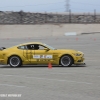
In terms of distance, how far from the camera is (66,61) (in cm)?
1684

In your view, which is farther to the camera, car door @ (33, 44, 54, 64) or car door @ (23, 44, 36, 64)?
car door @ (23, 44, 36, 64)

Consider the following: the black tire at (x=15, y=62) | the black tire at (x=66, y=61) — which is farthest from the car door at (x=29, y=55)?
the black tire at (x=66, y=61)

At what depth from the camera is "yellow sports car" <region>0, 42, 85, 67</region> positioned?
666 inches

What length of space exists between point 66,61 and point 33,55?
1694 mm

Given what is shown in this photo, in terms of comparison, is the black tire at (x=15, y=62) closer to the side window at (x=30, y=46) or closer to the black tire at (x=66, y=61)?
the side window at (x=30, y=46)

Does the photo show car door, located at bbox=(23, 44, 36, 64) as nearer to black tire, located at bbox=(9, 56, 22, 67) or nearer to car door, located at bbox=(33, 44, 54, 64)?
car door, located at bbox=(33, 44, 54, 64)

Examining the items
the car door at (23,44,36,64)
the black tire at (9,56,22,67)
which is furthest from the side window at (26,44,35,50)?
the black tire at (9,56,22,67)

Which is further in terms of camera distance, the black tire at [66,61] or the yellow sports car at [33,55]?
the yellow sports car at [33,55]

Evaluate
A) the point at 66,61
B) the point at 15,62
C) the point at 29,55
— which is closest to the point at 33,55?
the point at 29,55

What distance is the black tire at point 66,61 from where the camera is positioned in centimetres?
1677

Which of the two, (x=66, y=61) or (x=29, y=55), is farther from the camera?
(x=29, y=55)

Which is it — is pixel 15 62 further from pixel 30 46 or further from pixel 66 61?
pixel 66 61
